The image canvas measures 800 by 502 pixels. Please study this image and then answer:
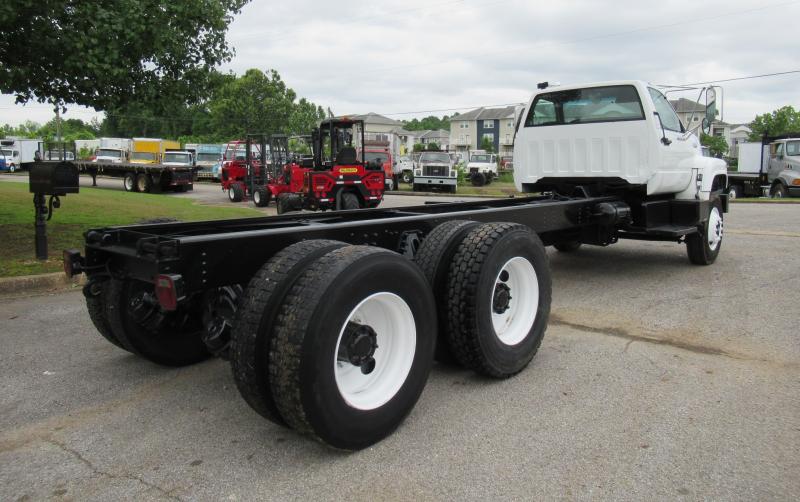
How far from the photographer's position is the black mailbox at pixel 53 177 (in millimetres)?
7430

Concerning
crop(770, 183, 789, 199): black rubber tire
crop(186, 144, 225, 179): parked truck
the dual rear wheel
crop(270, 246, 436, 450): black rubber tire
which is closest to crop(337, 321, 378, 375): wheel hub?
the dual rear wheel

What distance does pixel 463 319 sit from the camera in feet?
12.4

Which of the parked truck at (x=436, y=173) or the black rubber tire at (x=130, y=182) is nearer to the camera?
the black rubber tire at (x=130, y=182)

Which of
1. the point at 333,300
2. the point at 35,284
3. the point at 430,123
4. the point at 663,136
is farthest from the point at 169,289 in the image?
the point at 430,123

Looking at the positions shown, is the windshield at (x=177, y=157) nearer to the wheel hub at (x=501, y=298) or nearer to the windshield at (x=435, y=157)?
the windshield at (x=435, y=157)

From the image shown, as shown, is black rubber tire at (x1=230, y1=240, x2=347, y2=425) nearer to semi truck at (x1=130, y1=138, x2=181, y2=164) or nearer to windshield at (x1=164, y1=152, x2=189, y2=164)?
windshield at (x1=164, y1=152, x2=189, y2=164)

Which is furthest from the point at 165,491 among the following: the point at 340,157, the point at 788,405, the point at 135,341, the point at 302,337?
the point at 340,157

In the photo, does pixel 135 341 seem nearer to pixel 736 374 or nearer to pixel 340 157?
pixel 736 374

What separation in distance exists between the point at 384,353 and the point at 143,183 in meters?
29.0

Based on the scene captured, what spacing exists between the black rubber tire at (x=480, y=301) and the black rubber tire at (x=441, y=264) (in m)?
0.04

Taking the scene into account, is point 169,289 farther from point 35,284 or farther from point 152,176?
point 152,176

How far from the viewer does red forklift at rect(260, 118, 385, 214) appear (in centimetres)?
1712

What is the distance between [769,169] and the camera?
85.7 feet

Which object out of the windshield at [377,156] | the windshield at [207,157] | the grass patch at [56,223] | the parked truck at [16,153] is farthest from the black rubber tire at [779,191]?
the parked truck at [16,153]
